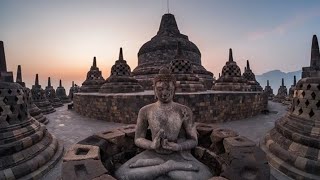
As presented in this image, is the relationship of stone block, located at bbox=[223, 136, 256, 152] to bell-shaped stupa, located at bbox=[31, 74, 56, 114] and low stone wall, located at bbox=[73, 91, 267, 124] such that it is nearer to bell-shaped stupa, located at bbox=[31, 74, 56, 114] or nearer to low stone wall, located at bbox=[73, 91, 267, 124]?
low stone wall, located at bbox=[73, 91, 267, 124]

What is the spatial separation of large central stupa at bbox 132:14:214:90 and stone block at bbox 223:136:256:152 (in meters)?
16.9

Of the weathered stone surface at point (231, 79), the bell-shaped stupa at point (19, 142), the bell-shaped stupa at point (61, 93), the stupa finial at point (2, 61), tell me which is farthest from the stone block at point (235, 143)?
the bell-shaped stupa at point (61, 93)

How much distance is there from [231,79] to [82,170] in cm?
1589

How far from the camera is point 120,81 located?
1606 centimetres

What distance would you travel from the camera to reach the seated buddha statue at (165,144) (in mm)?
2969

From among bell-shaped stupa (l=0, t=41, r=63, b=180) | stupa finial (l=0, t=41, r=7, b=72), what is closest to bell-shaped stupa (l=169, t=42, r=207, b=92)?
bell-shaped stupa (l=0, t=41, r=63, b=180)

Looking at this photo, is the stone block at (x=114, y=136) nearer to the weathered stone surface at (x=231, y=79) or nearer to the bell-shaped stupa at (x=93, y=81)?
the weathered stone surface at (x=231, y=79)

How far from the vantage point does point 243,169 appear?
2.70 m

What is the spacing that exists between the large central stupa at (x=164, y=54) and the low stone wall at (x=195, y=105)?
7.82m

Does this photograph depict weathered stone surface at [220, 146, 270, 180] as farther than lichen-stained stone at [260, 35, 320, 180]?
No

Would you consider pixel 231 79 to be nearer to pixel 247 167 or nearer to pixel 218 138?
pixel 218 138

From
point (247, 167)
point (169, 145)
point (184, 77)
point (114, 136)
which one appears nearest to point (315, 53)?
point (247, 167)

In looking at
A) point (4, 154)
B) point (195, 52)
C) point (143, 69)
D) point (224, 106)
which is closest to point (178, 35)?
point (195, 52)

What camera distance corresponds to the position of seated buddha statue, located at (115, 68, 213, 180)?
2.97 m
